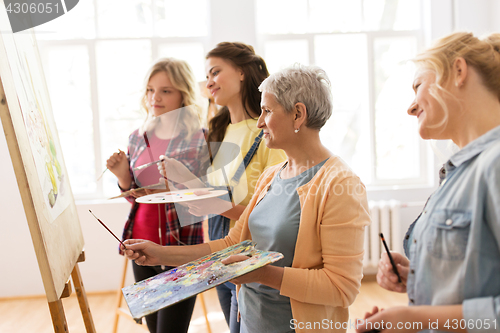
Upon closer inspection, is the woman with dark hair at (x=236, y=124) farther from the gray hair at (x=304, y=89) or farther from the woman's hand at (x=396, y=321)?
the woman's hand at (x=396, y=321)

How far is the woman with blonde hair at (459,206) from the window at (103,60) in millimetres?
2857

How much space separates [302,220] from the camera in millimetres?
1000

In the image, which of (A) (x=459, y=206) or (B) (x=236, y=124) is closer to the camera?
(A) (x=459, y=206)

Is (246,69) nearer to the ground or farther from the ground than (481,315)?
farther from the ground

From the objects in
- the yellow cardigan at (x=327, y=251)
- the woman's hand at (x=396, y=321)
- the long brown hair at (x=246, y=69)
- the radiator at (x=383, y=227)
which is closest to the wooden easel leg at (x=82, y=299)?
the long brown hair at (x=246, y=69)

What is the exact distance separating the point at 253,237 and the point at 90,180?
2.75 meters

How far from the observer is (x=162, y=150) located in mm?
1373

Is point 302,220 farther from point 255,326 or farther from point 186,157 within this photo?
point 186,157

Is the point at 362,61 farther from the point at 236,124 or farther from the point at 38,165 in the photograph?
the point at 38,165

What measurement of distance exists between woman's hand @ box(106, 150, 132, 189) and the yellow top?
1.53 ft

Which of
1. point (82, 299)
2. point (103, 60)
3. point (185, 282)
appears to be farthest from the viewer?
point (103, 60)

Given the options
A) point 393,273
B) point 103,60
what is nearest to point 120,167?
point 393,273

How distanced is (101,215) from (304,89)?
272 centimetres

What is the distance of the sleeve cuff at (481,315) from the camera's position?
619 mm
